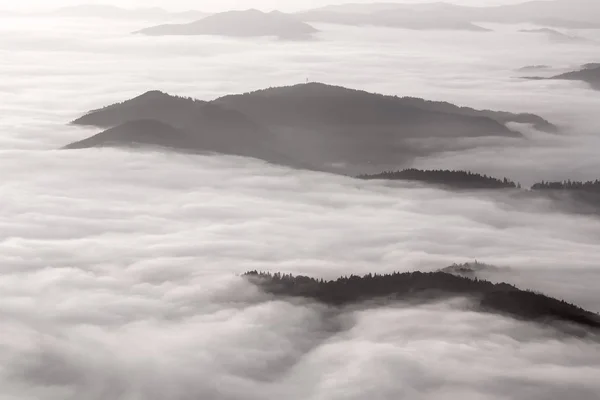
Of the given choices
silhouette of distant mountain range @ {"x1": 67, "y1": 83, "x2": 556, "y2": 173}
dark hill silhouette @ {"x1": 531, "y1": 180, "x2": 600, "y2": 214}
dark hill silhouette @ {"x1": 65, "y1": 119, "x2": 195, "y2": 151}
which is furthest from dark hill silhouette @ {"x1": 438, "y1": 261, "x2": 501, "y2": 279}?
dark hill silhouette @ {"x1": 65, "y1": 119, "x2": 195, "y2": 151}

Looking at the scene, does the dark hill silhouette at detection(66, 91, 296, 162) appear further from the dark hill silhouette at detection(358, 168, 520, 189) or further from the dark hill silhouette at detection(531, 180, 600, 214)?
the dark hill silhouette at detection(531, 180, 600, 214)

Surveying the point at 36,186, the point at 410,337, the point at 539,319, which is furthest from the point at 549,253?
the point at 36,186

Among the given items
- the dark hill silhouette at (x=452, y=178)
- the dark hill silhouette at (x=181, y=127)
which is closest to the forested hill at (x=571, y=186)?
the dark hill silhouette at (x=452, y=178)

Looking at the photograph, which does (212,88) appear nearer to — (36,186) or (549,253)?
(36,186)

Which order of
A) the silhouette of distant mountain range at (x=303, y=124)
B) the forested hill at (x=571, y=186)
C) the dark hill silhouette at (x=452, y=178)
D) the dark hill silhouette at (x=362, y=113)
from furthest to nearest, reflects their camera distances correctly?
the dark hill silhouette at (x=362, y=113), the silhouette of distant mountain range at (x=303, y=124), the dark hill silhouette at (x=452, y=178), the forested hill at (x=571, y=186)

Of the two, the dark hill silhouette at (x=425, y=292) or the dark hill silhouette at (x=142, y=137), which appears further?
the dark hill silhouette at (x=142, y=137)

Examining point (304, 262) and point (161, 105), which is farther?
point (161, 105)

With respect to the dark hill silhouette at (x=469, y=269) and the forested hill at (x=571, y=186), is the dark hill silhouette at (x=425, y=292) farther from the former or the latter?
the forested hill at (x=571, y=186)
